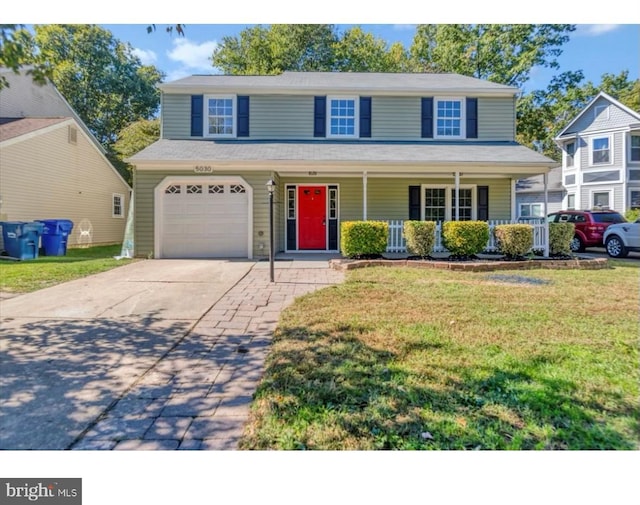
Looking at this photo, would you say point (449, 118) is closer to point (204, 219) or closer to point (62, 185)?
point (204, 219)

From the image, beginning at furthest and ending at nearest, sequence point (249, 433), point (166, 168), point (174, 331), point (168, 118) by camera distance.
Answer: point (168, 118), point (166, 168), point (174, 331), point (249, 433)

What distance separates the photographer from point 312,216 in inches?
462

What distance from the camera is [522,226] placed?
880 cm

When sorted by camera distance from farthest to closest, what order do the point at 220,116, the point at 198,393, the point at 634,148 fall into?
the point at 634,148 → the point at 220,116 → the point at 198,393

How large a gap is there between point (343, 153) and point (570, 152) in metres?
18.6

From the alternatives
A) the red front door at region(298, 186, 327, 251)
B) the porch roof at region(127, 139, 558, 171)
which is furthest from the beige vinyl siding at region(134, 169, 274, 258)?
the red front door at region(298, 186, 327, 251)

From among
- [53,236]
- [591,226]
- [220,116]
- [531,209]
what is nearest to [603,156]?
[531,209]

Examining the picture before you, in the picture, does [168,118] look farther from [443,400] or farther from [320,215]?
[443,400]

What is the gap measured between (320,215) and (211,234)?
11.5 ft

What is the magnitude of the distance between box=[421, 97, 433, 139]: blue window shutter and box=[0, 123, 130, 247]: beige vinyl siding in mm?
12949

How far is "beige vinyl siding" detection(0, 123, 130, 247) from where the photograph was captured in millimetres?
11500

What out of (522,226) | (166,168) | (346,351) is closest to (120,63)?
(166,168)

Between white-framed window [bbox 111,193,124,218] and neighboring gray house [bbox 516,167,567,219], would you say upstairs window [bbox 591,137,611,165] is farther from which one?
white-framed window [bbox 111,193,124,218]
